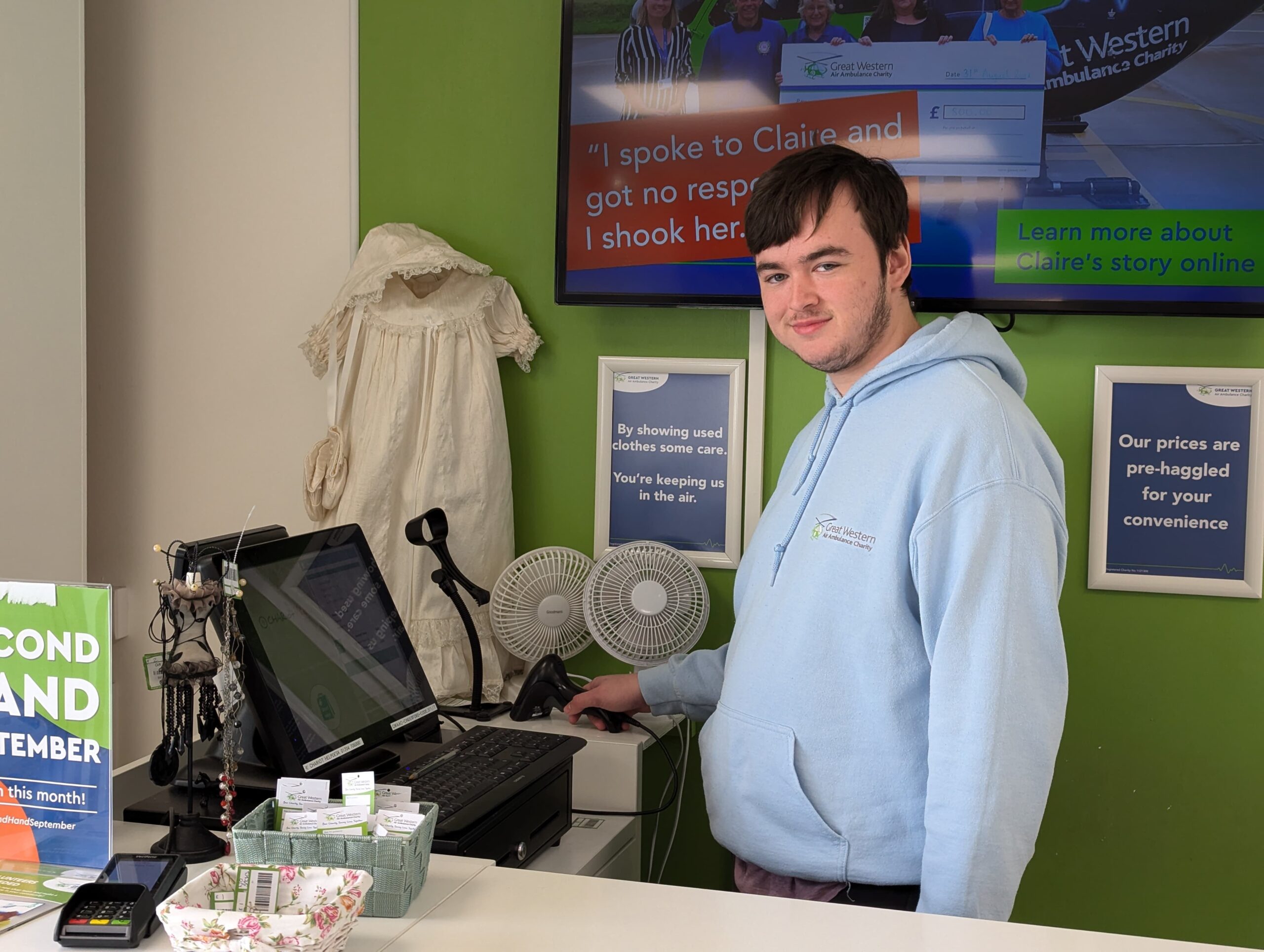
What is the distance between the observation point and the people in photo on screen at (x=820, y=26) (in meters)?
2.48

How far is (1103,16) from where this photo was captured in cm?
236

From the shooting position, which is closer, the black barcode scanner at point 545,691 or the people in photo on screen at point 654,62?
the black barcode scanner at point 545,691

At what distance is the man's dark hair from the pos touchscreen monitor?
2.90 feet

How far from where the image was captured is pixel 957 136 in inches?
95.6

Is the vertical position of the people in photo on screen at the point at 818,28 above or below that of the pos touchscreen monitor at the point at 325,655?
above

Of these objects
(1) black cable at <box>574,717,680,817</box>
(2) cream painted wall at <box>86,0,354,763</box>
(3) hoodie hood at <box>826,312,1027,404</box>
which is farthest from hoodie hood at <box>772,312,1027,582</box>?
(2) cream painted wall at <box>86,0,354,763</box>

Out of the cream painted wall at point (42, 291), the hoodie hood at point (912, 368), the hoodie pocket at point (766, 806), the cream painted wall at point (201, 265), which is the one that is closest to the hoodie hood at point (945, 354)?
the hoodie hood at point (912, 368)

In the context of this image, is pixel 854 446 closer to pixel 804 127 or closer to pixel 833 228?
pixel 833 228

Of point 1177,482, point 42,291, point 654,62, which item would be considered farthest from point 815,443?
point 42,291

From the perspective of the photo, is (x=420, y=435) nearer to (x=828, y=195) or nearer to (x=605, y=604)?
(x=605, y=604)

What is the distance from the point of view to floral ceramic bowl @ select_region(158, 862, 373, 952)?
1.13 metres

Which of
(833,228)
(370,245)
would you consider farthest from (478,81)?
(833,228)

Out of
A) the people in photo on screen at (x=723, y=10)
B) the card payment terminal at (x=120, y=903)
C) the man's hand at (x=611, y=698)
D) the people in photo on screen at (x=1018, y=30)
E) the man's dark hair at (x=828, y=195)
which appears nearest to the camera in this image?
the card payment terminal at (x=120, y=903)

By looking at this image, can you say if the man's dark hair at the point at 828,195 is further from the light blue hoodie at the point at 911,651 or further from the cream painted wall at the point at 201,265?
the cream painted wall at the point at 201,265
